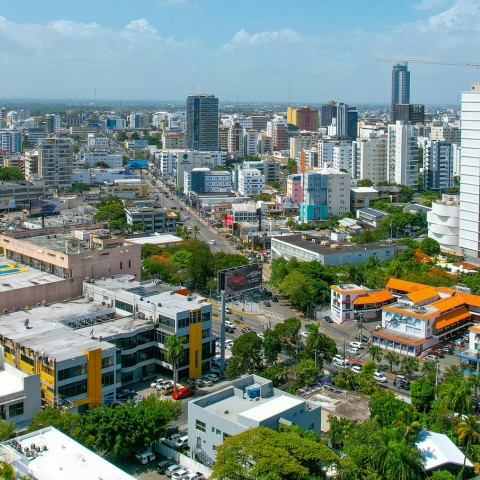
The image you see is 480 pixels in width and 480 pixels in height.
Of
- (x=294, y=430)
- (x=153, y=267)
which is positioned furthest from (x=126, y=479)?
(x=153, y=267)

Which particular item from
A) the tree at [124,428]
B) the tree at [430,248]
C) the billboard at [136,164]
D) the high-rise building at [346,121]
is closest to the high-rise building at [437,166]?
the tree at [430,248]

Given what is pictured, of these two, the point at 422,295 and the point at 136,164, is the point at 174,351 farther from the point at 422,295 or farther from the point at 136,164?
the point at 136,164

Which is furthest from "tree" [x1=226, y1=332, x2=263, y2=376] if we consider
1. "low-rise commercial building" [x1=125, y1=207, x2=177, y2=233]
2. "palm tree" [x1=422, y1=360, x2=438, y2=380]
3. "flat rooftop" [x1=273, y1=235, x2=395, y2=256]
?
"low-rise commercial building" [x1=125, y1=207, x2=177, y2=233]

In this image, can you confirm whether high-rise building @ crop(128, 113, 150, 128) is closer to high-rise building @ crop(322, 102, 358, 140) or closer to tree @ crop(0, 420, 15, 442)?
high-rise building @ crop(322, 102, 358, 140)

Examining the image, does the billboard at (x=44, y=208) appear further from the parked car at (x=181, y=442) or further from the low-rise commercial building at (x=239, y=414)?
the low-rise commercial building at (x=239, y=414)

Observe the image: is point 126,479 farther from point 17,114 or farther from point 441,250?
point 17,114

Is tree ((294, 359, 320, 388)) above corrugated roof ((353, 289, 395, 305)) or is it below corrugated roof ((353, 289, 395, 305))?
below
